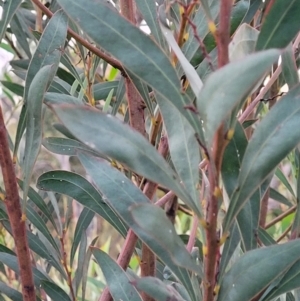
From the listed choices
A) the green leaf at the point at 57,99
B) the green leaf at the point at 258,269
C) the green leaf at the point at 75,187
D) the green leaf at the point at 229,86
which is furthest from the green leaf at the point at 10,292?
the green leaf at the point at 229,86

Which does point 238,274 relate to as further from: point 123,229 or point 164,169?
point 123,229

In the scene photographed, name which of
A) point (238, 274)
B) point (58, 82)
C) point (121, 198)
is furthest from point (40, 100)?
point (58, 82)

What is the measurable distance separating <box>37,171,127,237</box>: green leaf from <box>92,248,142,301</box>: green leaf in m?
0.14

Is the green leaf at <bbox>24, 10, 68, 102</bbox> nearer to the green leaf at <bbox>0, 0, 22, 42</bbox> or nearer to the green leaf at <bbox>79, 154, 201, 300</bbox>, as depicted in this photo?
the green leaf at <bbox>0, 0, 22, 42</bbox>

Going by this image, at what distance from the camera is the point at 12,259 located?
2.19 feet

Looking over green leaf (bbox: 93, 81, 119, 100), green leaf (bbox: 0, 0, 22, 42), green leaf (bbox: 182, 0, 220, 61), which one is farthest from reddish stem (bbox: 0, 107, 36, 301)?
green leaf (bbox: 93, 81, 119, 100)

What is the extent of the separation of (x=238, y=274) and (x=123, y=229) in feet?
0.98

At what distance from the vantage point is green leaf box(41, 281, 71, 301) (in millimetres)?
707

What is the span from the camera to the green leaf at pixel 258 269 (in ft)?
1.26

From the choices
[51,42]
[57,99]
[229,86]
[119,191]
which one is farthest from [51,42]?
[229,86]

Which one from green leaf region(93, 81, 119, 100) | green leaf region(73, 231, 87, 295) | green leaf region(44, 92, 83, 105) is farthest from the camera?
green leaf region(93, 81, 119, 100)

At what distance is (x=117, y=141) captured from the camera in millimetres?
333

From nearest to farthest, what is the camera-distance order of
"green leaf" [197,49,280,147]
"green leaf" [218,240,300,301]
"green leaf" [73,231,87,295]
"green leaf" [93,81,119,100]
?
"green leaf" [197,49,280,147] < "green leaf" [218,240,300,301] < "green leaf" [73,231,87,295] < "green leaf" [93,81,119,100]

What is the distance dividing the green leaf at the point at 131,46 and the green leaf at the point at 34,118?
0.12 m
